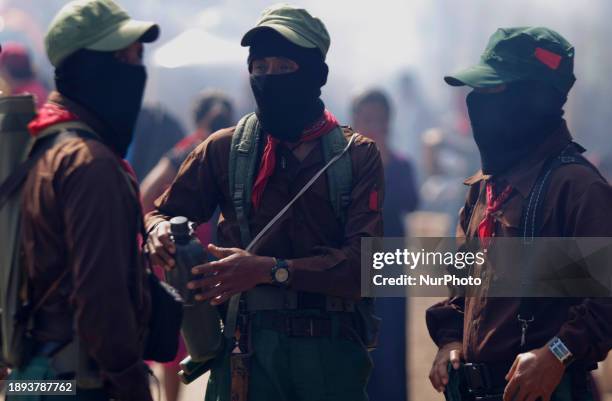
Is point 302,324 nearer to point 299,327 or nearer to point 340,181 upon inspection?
point 299,327

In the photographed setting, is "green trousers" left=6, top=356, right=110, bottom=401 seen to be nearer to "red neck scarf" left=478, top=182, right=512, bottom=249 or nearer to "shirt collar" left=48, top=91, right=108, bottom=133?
"shirt collar" left=48, top=91, right=108, bottom=133

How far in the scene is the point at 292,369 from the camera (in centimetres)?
443

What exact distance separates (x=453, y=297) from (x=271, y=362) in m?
0.85

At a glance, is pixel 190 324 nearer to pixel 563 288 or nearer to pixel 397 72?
pixel 563 288

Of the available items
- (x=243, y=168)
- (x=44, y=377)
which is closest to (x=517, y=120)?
(x=243, y=168)

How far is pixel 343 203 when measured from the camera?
14.6 ft

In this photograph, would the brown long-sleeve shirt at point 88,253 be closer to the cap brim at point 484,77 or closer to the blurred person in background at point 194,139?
the cap brim at point 484,77

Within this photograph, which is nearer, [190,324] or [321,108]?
[190,324]

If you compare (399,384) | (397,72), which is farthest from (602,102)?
(399,384)

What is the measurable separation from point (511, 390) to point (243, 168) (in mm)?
1313

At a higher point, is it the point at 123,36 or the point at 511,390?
the point at 123,36

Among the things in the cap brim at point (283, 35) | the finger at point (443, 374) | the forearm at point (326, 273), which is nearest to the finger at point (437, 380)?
the finger at point (443, 374)

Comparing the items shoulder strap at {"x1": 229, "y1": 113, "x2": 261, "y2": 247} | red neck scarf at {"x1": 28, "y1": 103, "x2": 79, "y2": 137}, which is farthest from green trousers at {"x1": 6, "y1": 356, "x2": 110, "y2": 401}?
shoulder strap at {"x1": 229, "y1": 113, "x2": 261, "y2": 247}

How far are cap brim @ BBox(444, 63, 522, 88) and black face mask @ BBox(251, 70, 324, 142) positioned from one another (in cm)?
61
